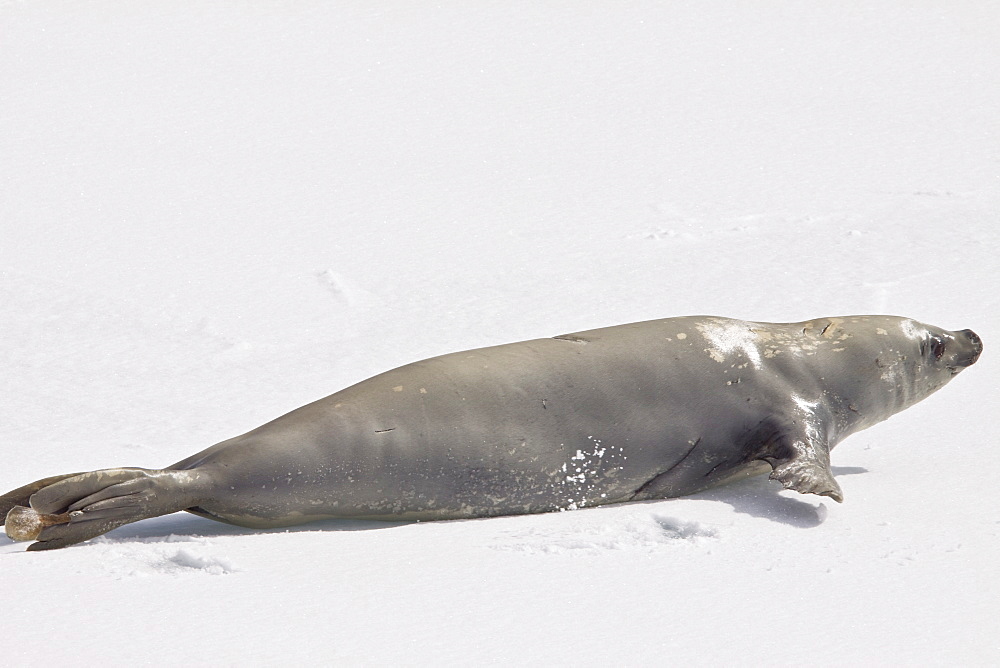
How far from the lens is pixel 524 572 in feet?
11.6

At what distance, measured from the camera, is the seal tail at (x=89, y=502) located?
158 inches

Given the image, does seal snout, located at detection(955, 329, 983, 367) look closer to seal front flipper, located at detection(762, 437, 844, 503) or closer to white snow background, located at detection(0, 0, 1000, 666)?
white snow background, located at detection(0, 0, 1000, 666)

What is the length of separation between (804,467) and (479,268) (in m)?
3.25

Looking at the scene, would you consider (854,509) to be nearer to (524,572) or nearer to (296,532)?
(524,572)

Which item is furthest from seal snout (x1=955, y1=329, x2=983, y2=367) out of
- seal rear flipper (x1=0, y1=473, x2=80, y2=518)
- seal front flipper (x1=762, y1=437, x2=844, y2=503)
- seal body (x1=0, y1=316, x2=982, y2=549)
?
seal rear flipper (x1=0, y1=473, x2=80, y2=518)

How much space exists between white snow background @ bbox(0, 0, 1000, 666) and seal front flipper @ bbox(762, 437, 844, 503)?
0.10 m

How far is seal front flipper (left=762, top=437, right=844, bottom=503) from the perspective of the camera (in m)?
4.34

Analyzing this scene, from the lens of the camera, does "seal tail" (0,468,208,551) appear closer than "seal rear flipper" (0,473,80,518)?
Yes

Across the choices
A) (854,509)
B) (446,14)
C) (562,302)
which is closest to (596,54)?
(446,14)

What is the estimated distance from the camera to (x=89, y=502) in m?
4.06

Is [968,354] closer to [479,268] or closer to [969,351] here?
[969,351]

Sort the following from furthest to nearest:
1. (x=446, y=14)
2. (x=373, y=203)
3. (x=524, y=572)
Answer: (x=446, y=14)
(x=373, y=203)
(x=524, y=572)

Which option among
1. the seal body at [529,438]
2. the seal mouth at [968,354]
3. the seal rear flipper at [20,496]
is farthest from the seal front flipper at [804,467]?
the seal rear flipper at [20,496]

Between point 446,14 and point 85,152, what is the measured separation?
14.4ft
